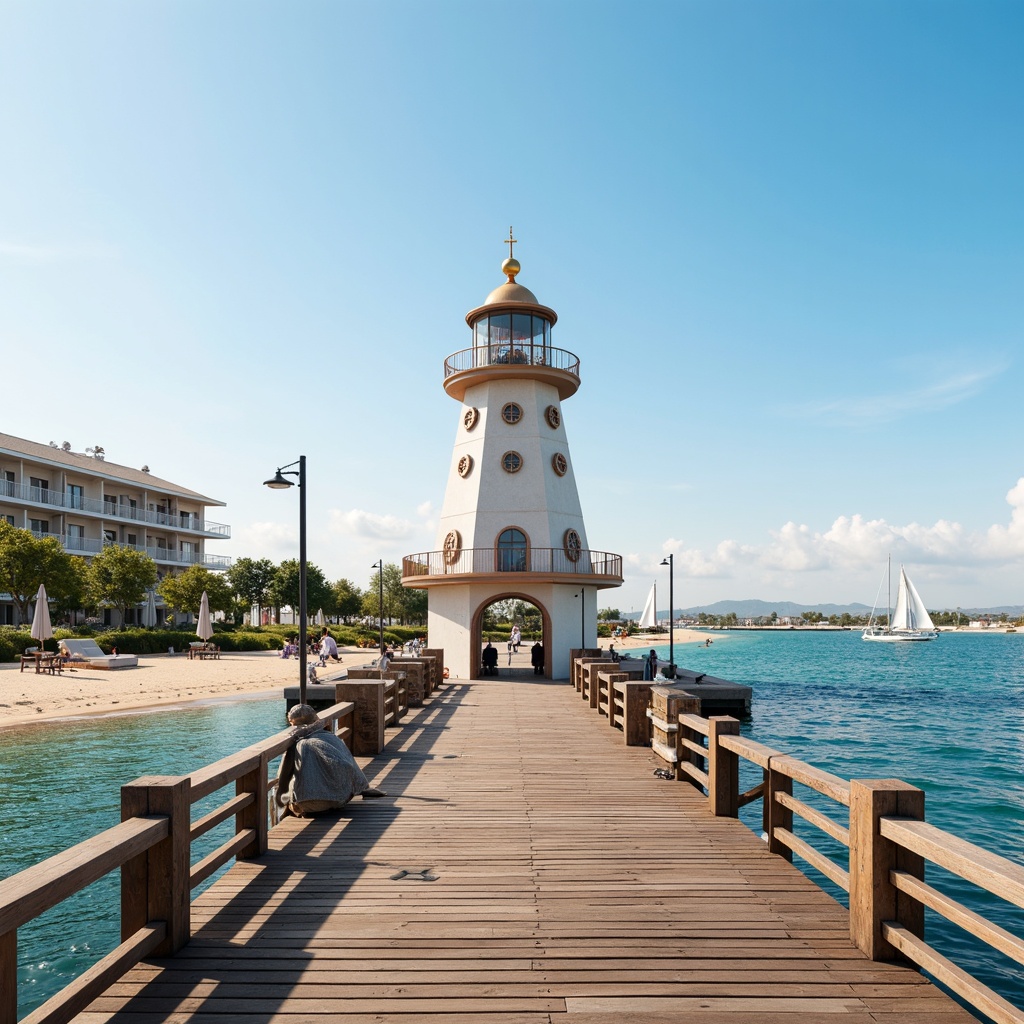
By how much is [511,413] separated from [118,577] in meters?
32.2

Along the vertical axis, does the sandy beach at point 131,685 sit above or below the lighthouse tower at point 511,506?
below

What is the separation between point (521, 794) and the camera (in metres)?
9.43

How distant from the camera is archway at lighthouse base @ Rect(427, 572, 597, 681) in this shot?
25625mm

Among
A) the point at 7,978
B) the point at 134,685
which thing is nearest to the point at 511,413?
the point at 134,685

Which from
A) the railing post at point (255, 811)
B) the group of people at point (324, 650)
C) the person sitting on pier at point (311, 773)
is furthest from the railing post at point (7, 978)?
the group of people at point (324, 650)

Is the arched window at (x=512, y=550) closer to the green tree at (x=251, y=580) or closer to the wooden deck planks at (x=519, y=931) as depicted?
the wooden deck planks at (x=519, y=931)

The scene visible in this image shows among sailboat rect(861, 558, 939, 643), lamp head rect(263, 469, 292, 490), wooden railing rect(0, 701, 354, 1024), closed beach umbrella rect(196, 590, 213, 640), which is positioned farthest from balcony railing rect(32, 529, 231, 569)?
sailboat rect(861, 558, 939, 643)

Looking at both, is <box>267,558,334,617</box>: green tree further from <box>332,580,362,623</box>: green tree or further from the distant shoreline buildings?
<box>332,580,362,623</box>: green tree

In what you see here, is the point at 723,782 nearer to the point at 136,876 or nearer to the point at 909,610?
the point at 136,876

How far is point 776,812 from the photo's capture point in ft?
22.9

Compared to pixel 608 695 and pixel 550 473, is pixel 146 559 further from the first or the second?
pixel 608 695

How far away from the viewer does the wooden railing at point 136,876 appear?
130 inches

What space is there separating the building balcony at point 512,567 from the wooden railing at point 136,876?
18.5 m

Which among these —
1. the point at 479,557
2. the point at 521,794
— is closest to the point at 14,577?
the point at 479,557
